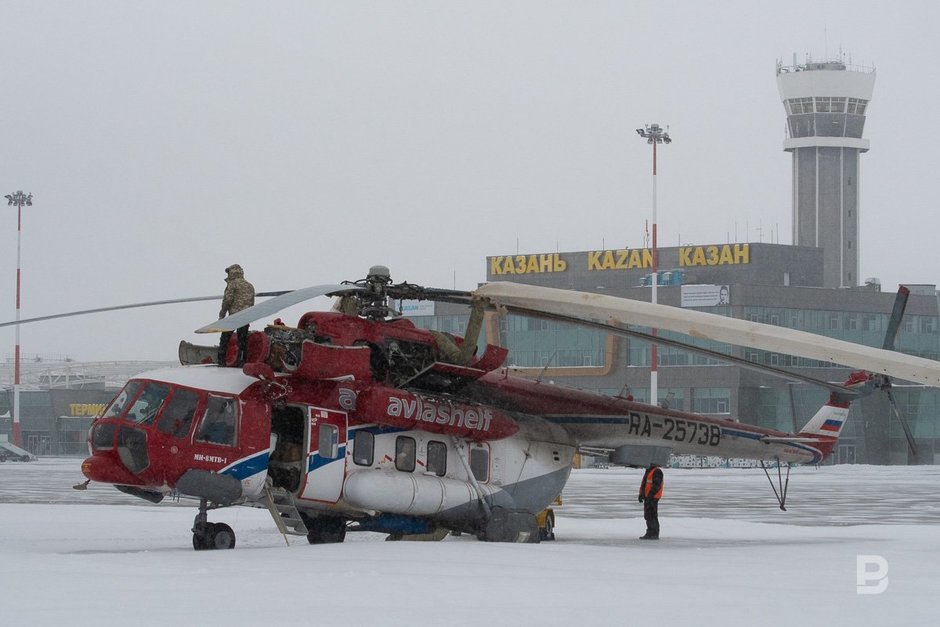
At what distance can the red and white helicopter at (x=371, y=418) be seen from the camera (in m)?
13.7

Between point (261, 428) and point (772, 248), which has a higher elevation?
point (772, 248)

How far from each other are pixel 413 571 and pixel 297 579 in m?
1.14

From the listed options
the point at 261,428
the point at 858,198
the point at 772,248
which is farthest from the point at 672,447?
the point at 858,198

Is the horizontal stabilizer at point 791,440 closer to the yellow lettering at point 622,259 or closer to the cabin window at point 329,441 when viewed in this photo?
the cabin window at point 329,441

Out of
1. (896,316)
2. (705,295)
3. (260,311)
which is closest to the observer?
(260,311)

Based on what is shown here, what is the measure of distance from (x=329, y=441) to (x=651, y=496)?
6.33 metres

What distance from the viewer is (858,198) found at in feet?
354

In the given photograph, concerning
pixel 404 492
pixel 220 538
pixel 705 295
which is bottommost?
pixel 220 538

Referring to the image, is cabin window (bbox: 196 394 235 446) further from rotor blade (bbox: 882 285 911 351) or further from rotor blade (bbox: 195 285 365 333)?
rotor blade (bbox: 882 285 911 351)

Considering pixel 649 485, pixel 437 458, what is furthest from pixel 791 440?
pixel 437 458

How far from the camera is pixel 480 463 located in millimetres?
16922

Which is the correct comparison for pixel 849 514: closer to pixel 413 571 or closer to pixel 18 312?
pixel 413 571

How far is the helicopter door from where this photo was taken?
48.0 feet

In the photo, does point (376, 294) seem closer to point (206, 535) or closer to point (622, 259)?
point (206, 535)
